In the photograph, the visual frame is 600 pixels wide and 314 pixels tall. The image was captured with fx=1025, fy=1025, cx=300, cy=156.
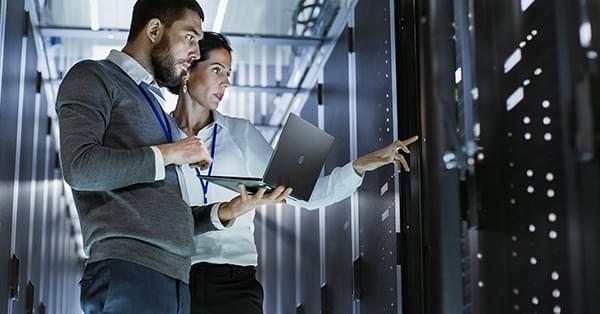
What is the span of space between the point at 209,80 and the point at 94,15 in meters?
1.64

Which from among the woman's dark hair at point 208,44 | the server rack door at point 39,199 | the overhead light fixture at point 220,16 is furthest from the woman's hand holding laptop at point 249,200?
the overhead light fixture at point 220,16

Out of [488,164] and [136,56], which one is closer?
[488,164]

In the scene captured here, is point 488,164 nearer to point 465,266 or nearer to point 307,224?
point 465,266

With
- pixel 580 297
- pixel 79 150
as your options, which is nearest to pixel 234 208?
pixel 79 150

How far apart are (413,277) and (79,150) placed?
1251 millimetres

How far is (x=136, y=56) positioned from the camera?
3008 millimetres

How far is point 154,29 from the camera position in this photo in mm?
3041

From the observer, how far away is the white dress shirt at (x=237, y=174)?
11.4ft

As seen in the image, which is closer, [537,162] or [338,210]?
[537,162]

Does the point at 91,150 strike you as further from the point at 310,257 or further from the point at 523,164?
the point at 310,257

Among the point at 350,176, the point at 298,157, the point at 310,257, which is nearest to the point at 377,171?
the point at 350,176

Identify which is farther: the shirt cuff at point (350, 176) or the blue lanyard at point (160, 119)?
the shirt cuff at point (350, 176)

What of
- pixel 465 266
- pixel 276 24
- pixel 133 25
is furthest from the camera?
pixel 276 24

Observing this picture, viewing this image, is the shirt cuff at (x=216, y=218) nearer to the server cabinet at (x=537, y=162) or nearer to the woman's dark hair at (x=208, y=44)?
the woman's dark hair at (x=208, y=44)
